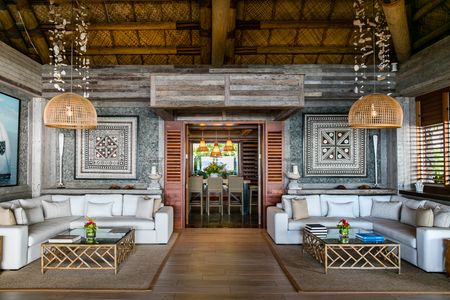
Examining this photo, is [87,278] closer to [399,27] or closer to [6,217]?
→ [6,217]

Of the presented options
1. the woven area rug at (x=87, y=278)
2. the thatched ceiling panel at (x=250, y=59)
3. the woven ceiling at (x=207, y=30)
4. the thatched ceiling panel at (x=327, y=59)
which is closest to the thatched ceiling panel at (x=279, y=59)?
the woven ceiling at (x=207, y=30)

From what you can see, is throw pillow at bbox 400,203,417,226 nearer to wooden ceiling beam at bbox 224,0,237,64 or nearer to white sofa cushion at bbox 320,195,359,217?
white sofa cushion at bbox 320,195,359,217

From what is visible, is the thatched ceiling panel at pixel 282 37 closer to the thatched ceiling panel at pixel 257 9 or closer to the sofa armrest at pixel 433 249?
the thatched ceiling panel at pixel 257 9

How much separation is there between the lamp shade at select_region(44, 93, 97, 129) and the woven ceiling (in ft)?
7.01

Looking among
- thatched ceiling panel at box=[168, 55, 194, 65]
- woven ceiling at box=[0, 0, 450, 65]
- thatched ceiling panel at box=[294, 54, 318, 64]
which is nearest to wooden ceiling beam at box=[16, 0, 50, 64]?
woven ceiling at box=[0, 0, 450, 65]

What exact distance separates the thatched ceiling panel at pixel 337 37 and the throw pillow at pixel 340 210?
321 centimetres

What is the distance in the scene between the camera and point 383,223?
6.12 meters

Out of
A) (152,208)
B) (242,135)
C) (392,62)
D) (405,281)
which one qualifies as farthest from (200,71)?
(242,135)

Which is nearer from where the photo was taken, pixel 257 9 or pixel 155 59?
pixel 257 9

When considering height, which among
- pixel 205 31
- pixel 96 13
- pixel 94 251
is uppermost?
pixel 96 13

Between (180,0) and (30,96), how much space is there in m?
3.61

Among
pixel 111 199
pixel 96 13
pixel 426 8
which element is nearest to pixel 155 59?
pixel 96 13

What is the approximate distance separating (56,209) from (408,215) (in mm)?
6247

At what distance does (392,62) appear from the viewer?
7.43 metres
